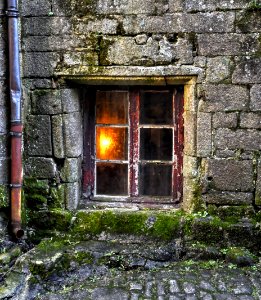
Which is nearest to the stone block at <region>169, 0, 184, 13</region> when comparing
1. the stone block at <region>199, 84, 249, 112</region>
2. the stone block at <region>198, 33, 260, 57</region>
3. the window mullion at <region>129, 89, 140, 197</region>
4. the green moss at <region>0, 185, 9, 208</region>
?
the stone block at <region>198, 33, 260, 57</region>

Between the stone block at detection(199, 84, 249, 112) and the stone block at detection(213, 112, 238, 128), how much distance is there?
0.18 feet

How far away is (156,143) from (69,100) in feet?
3.72

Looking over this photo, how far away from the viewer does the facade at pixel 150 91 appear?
4.30 meters

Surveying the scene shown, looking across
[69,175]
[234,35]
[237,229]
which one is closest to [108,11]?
[234,35]

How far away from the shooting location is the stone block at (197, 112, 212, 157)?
4418 mm

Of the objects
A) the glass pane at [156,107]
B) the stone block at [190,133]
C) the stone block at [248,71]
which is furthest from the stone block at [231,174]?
the stone block at [248,71]

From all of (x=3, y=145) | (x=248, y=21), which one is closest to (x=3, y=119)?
(x=3, y=145)

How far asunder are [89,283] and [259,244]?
1867mm

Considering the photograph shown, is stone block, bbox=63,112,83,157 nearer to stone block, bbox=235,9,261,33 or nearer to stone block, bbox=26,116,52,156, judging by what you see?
stone block, bbox=26,116,52,156

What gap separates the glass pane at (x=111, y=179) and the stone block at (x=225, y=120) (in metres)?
1.22

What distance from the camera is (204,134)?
4.44 m

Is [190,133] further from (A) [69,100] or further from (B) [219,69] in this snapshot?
(A) [69,100]

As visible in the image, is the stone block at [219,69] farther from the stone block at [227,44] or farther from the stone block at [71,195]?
the stone block at [71,195]

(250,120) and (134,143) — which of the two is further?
(134,143)
